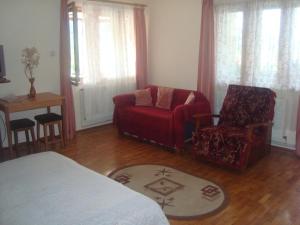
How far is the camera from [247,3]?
4379 millimetres

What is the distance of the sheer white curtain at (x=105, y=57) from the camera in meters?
5.07

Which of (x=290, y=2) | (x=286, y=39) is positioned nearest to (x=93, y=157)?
(x=286, y=39)

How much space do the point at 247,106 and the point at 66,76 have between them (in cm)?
271

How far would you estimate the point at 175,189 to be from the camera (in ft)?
10.6

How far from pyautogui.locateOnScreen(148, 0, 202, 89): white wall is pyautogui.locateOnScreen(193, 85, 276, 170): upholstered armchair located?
51.4 inches

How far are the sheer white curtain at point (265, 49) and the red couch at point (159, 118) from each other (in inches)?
30.5

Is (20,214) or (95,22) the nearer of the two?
(20,214)

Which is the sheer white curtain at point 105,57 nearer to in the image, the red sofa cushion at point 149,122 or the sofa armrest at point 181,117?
the red sofa cushion at point 149,122

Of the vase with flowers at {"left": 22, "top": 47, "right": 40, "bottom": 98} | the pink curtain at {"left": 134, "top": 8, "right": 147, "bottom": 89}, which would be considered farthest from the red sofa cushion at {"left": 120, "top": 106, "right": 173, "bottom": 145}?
the vase with flowers at {"left": 22, "top": 47, "right": 40, "bottom": 98}

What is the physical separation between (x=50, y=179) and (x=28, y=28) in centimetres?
301

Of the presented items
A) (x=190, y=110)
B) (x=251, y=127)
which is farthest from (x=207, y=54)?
(x=251, y=127)

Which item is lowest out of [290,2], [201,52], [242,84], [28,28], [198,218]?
[198,218]

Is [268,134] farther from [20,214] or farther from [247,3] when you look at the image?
[20,214]

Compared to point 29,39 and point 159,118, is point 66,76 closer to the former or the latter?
point 29,39
